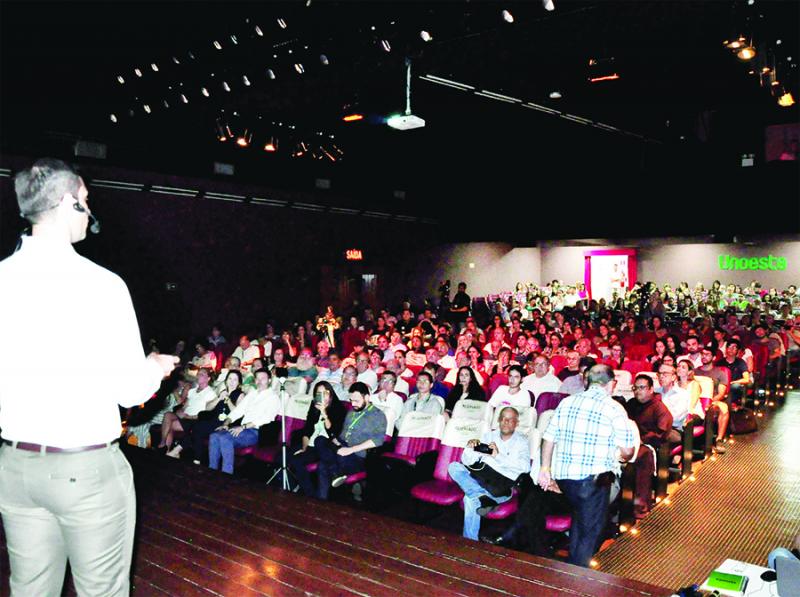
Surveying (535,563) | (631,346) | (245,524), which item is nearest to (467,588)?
(535,563)

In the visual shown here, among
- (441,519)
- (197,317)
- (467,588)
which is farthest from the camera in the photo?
(197,317)

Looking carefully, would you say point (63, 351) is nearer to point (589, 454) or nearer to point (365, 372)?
point (589, 454)

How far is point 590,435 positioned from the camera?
3.85 meters

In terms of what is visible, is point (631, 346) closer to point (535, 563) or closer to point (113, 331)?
point (535, 563)

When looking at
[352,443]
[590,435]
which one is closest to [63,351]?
[590,435]

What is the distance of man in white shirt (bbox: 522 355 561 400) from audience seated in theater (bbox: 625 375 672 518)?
1.33m

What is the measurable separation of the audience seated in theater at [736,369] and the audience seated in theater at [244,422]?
5.47 metres

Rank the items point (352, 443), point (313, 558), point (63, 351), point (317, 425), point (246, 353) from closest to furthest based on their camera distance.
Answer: point (63, 351) → point (313, 558) → point (352, 443) → point (317, 425) → point (246, 353)

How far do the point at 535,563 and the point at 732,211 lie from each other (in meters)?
13.1

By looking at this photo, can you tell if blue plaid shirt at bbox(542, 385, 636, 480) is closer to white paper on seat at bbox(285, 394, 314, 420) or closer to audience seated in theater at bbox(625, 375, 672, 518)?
audience seated in theater at bbox(625, 375, 672, 518)

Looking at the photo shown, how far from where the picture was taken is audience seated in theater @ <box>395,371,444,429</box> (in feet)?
19.6

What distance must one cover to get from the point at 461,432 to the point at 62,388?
417 cm

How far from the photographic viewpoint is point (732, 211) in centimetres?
1388

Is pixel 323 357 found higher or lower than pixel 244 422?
higher
